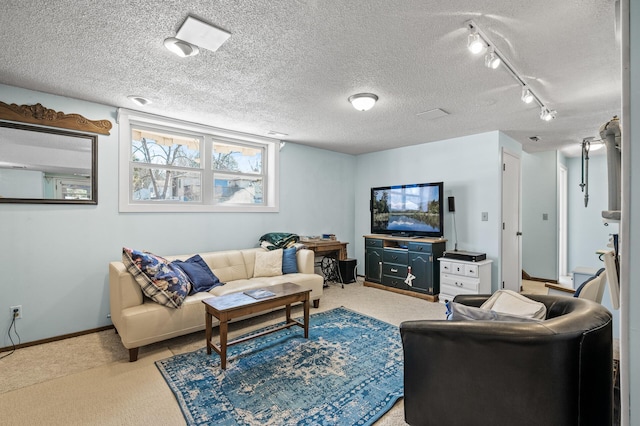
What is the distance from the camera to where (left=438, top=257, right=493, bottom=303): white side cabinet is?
152 inches

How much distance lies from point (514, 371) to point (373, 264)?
370 cm

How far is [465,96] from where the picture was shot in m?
2.90

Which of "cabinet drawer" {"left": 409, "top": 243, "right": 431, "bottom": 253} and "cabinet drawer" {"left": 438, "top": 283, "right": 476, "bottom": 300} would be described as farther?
"cabinet drawer" {"left": 409, "top": 243, "right": 431, "bottom": 253}

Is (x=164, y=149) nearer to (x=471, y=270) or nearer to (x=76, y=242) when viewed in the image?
(x=76, y=242)

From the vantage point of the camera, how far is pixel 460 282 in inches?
158

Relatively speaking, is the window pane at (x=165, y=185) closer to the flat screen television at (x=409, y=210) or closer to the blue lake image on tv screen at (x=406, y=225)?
the flat screen television at (x=409, y=210)

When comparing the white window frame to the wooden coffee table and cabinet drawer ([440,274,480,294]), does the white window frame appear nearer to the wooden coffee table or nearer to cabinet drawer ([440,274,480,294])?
the wooden coffee table

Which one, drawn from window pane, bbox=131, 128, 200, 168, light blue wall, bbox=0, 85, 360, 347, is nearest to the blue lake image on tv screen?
light blue wall, bbox=0, 85, 360, 347

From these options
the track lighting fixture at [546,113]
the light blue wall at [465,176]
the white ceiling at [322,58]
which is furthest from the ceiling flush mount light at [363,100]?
the light blue wall at [465,176]

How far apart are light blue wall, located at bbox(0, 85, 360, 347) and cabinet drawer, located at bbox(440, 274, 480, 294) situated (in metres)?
2.99

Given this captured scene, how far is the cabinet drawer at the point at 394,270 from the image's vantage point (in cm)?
457

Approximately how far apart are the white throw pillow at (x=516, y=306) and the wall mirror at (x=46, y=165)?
3729 millimetres

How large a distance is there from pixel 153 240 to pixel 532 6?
3930 millimetres

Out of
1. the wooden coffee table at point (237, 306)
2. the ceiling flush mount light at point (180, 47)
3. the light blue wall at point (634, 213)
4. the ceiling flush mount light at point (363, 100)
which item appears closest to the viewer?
the light blue wall at point (634, 213)
